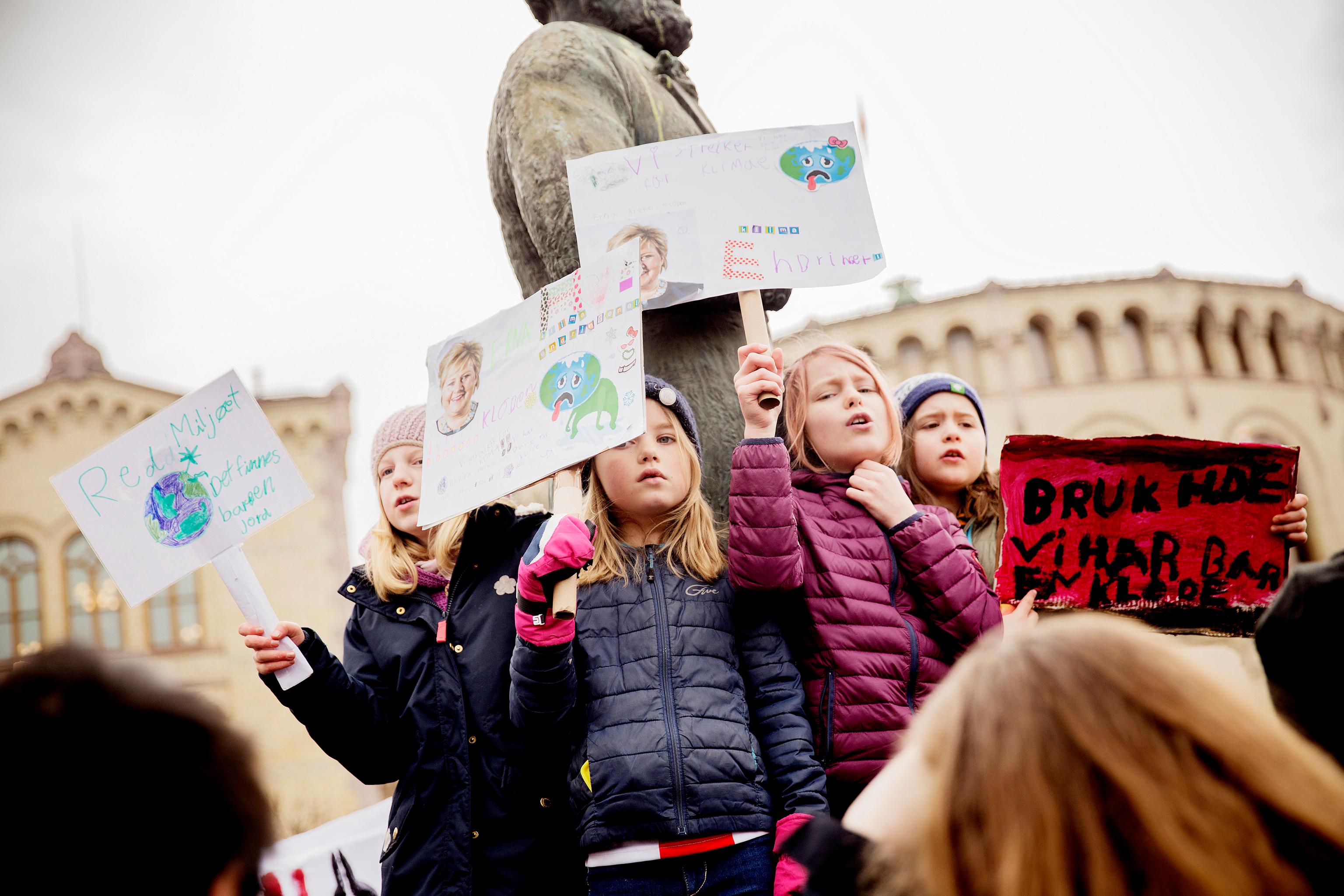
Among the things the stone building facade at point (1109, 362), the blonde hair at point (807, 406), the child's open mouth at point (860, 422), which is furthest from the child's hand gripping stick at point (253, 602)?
the stone building facade at point (1109, 362)

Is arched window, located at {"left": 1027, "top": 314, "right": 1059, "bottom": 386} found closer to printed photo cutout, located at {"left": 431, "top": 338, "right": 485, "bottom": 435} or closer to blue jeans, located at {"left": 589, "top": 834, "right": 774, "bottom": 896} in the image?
printed photo cutout, located at {"left": 431, "top": 338, "right": 485, "bottom": 435}

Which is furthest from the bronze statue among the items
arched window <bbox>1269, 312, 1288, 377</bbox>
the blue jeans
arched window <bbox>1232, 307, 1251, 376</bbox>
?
arched window <bbox>1269, 312, 1288, 377</bbox>

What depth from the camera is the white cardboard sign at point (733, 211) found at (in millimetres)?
2371

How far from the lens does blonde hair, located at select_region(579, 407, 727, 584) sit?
231 centimetres

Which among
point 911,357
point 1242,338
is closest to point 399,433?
point 911,357

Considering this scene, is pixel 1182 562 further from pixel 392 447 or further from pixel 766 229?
pixel 392 447

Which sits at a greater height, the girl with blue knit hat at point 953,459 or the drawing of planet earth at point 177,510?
the drawing of planet earth at point 177,510

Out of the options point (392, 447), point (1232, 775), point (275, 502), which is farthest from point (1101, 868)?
point (392, 447)

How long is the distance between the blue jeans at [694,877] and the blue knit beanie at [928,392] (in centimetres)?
128

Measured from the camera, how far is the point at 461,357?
2461mm

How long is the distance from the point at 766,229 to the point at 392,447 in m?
1.15

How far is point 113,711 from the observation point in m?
→ 1.11

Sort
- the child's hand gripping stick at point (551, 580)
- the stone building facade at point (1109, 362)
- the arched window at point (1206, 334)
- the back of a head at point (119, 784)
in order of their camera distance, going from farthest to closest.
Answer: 1. the arched window at point (1206, 334)
2. the stone building facade at point (1109, 362)
3. the child's hand gripping stick at point (551, 580)
4. the back of a head at point (119, 784)

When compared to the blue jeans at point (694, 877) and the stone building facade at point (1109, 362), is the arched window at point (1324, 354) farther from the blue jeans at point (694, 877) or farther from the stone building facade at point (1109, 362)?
the blue jeans at point (694, 877)
